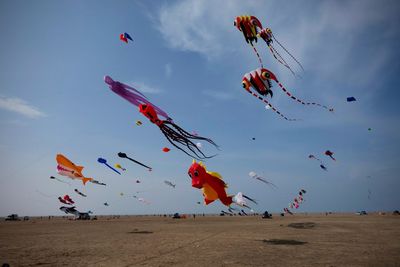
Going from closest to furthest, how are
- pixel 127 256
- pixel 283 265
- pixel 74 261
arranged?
pixel 283 265, pixel 74 261, pixel 127 256

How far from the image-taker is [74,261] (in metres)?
12.6

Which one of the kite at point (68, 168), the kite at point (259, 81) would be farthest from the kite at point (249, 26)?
the kite at point (68, 168)

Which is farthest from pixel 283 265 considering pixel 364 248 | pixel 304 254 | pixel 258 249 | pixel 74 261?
pixel 74 261

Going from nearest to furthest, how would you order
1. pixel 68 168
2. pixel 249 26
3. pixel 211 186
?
1. pixel 249 26
2. pixel 211 186
3. pixel 68 168

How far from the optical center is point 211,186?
52.7ft

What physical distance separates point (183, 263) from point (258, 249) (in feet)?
18.5

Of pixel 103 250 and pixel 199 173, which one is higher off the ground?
pixel 199 173

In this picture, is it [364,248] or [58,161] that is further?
[58,161]

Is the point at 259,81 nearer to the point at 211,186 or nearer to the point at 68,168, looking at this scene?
the point at 211,186

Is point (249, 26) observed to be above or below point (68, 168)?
above

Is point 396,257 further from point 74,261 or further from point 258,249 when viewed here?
point 74,261

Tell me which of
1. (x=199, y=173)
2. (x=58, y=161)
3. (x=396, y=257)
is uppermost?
(x=58, y=161)

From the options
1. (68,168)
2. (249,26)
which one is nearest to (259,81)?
→ (249,26)

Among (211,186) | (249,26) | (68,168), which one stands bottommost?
(211,186)
